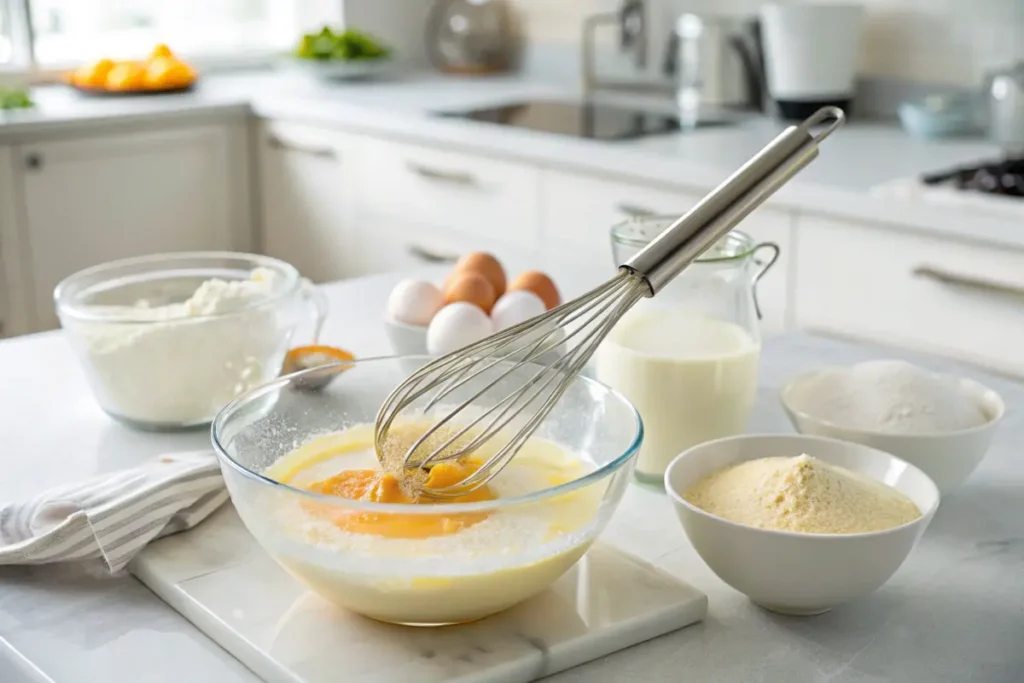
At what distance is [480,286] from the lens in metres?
1.17

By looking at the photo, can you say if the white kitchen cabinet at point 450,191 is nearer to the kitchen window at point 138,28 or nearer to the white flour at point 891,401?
the kitchen window at point 138,28

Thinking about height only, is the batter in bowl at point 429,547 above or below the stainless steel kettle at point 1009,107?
below

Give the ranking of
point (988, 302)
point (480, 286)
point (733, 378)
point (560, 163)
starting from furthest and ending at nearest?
1. point (560, 163)
2. point (988, 302)
3. point (480, 286)
4. point (733, 378)

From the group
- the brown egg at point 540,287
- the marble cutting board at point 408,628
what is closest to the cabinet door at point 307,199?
the brown egg at point 540,287

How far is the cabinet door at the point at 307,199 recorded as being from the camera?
2.97 meters

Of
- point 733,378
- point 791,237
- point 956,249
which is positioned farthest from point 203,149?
point 733,378

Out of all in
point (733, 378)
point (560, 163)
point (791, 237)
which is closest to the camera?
point (733, 378)

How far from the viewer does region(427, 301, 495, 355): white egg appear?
1.10 m

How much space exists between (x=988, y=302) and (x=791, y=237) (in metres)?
0.34

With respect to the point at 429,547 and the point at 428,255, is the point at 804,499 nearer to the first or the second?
the point at 429,547

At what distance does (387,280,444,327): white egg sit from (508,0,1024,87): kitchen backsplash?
171cm

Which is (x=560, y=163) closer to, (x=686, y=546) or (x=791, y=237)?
Answer: (x=791, y=237)

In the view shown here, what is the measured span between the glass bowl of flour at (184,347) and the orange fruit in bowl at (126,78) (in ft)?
6.47

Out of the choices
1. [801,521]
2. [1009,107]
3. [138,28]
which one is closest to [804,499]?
[801,521]
